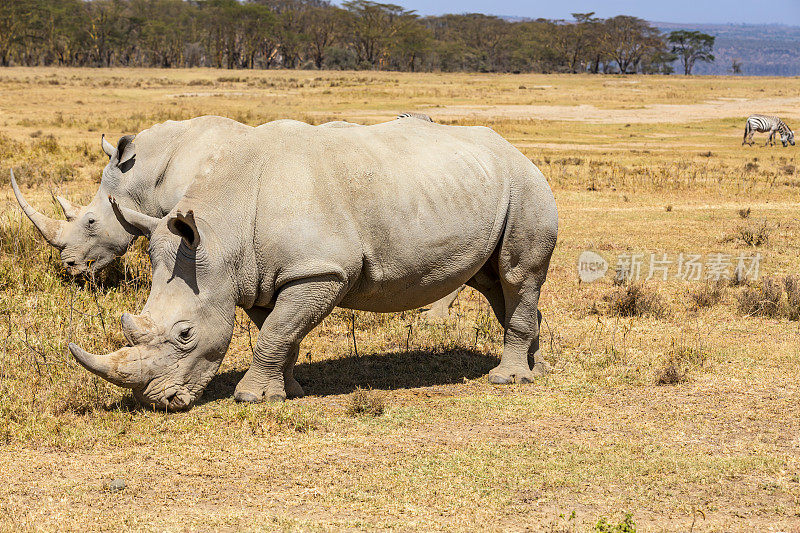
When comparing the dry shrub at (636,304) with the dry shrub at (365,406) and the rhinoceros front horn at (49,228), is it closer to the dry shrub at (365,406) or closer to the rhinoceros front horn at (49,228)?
the dry shrub at (365,406)

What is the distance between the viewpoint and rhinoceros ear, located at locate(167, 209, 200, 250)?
5.80 metres

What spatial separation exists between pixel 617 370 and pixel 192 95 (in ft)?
126

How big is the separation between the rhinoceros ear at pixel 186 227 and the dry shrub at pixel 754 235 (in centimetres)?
923

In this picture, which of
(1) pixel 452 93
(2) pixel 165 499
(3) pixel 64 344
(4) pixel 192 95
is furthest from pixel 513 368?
(1) pixel 452 93

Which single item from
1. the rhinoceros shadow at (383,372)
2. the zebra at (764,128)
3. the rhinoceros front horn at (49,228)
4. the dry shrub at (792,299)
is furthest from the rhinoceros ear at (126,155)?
the zebra at (764,128)

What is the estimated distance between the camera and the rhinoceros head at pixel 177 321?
5.89 meters

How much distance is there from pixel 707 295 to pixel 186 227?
6221 millimetres

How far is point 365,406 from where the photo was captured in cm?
639

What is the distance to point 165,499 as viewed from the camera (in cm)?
497

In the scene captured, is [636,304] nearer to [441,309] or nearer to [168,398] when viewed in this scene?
[441,309]

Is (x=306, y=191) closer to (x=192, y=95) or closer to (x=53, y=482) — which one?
(x=53, y=482)

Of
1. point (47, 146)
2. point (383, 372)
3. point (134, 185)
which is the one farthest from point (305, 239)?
point (47, 146)

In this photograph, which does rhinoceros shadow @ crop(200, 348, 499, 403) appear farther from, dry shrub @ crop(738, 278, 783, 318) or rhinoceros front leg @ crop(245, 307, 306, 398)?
dry shrub @ crop(738, 278, 783, 318)

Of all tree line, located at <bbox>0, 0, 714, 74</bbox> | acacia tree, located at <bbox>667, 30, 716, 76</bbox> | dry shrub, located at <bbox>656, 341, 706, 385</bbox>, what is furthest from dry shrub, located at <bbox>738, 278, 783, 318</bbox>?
acacia tree, located at <bbox>667, 30, 716, 76</bbox>
